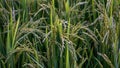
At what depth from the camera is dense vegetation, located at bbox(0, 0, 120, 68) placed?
1313 millimetres

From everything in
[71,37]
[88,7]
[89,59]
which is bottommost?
[89,59]

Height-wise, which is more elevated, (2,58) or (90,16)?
(90,16)

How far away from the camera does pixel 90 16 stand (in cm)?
166

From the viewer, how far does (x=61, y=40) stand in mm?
1349

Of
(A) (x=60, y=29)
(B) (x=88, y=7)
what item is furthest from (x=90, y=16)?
(A) (x=60, y=29)

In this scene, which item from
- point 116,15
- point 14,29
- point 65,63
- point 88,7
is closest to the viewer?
point 65,63

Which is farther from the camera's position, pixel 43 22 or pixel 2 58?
pixel 43 22

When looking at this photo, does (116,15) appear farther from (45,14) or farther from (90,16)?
(45,14)

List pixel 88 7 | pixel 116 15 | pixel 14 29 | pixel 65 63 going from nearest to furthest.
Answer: pixel 65 63, pixel 14 29, pixel 116 15, pixel 88 7

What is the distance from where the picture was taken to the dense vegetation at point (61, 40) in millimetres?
1313

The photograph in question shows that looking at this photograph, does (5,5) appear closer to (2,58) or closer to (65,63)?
(2,58)

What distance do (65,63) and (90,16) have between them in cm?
44

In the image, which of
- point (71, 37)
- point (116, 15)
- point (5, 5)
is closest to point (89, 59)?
point (71, 37)

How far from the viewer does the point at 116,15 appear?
1583mm
